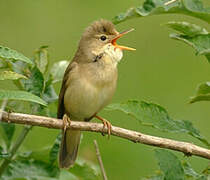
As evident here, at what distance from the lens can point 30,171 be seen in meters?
3.45

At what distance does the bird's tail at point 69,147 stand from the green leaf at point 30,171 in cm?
61

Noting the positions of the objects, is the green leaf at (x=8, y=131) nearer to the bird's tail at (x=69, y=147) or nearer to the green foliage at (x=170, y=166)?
the bird's tail at (x=69, y=147)

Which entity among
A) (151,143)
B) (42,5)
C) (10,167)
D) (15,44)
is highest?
(42,5)

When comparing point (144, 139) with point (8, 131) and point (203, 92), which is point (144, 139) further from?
point (8, 131)

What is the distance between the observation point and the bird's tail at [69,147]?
4.30 metres

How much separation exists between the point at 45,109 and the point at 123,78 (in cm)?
379

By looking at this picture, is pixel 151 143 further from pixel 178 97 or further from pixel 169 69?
pixel 169 69

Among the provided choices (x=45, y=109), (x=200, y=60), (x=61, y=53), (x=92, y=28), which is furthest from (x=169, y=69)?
(x=45, y=109)

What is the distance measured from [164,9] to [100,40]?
158 centimetres

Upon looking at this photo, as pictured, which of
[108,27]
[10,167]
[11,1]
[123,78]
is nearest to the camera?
[10,167]

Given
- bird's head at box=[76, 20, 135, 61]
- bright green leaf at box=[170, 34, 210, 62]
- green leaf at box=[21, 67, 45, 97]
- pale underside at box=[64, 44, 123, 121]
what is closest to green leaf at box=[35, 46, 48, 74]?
green leaf at box=[21, 67, 45, 97]

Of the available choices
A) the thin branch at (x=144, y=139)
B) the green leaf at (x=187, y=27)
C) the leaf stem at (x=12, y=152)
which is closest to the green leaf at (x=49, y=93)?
the leaf stem at (x=12, y=152)

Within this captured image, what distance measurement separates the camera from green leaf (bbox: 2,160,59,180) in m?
3.41

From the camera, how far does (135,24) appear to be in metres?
7.97
